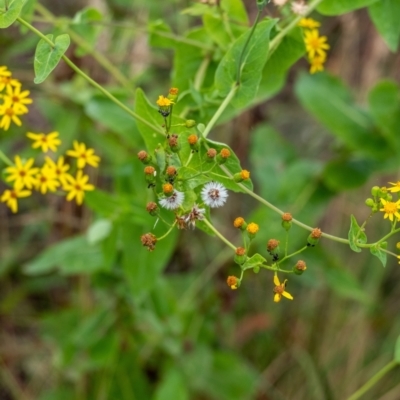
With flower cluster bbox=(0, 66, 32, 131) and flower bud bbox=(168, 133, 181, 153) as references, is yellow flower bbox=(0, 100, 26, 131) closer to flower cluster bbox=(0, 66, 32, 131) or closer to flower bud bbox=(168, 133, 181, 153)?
flower cluster bbox=(0, 66, 32, 131)

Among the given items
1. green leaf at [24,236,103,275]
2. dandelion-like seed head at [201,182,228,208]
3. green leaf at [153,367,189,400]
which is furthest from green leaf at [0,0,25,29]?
green leaf at [153,367,189,400]

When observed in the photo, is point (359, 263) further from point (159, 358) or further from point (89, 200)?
point (89, 200)

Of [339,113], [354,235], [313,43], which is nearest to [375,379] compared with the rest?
[354,235]

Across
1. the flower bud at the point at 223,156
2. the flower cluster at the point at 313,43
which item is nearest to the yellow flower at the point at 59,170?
the flower bud at the point at 223,156

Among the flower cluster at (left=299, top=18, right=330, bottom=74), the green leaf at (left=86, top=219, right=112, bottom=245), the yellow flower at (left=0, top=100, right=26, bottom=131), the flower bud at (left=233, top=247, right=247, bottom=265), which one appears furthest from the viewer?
the green leaf at (left=86, top=219, right=112, bottom=245)

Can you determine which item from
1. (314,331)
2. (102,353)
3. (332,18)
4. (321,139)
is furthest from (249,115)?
(102,353)

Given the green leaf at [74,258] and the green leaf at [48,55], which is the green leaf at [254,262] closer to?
the green leaf at [48,55]
